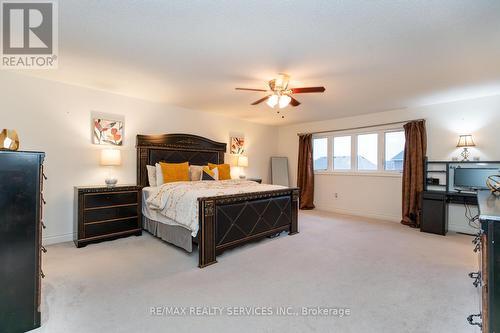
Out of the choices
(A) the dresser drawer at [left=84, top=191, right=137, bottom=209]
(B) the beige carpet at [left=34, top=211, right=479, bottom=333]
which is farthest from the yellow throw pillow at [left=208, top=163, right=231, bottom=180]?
(B) the beige carpet at [left=34, top=211, right=479, bottom=333]

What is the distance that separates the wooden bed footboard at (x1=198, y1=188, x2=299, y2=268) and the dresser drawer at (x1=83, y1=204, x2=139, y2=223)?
65.8 inches

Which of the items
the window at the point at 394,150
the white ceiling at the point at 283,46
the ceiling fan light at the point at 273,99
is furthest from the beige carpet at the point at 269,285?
the white ceiling at the point at 283,46

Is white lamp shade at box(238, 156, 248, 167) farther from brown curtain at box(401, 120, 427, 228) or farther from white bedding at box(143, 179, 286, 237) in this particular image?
brown curtain at box(401, 120, 427, 228)

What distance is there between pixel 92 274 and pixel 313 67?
11.4ft

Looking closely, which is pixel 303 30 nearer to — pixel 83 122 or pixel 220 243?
pixel 220 243

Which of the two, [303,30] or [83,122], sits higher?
[303,30]

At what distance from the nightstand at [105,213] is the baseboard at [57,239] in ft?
0.96

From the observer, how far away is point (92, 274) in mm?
2631

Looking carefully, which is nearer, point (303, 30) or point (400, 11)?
point (400, 11)

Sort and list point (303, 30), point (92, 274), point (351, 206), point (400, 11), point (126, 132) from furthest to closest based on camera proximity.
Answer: point (351, 206), point (126, 132), point (92, 274), point (303, 30), point (400, 11)

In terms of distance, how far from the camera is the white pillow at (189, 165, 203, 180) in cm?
491

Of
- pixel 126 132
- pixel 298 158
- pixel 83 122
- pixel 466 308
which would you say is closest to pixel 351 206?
pixel 298 158

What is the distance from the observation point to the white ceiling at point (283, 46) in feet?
6.29

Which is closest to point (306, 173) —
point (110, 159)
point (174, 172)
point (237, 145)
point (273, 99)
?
point (237, 145)
